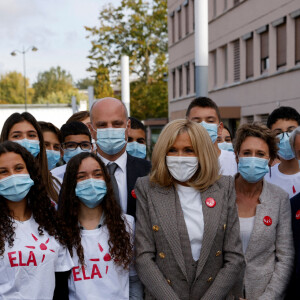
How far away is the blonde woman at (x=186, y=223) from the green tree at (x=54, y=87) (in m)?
96.1

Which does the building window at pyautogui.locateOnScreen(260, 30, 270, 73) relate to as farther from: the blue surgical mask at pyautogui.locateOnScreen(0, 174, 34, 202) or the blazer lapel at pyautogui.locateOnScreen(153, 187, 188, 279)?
the blue surgical mask at pyautogui.locateOnScreen(0, 174, 34, 202)

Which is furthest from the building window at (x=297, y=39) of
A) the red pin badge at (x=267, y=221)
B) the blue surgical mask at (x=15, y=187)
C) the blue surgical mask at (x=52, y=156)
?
the blue surgical mask at (x=15, y=187)

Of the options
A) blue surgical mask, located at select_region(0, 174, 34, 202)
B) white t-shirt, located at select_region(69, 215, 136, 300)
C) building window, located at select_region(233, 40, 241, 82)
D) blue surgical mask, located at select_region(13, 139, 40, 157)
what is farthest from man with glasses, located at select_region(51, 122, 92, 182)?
building window, located at select_region(233, 40, 241, 82)

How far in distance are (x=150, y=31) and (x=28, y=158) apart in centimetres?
4789

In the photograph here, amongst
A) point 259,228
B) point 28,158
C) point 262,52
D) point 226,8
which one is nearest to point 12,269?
point 28,158

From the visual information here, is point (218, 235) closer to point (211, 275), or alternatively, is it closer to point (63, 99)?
point (211, 275)

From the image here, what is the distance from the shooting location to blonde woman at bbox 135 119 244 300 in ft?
14.7

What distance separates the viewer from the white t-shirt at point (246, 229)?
501cm

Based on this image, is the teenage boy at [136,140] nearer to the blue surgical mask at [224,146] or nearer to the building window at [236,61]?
the blue surgical mask at [224,146]

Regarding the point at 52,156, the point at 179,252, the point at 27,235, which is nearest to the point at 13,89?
the point at 52,156

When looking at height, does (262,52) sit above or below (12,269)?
above

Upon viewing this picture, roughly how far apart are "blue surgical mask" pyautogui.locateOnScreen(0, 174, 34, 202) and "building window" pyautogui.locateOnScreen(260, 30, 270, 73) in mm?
21889

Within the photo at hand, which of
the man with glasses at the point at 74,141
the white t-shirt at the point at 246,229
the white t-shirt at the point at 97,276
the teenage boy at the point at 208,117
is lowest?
the white t-shirt at the point at 97,276

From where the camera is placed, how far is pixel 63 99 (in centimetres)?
10038
